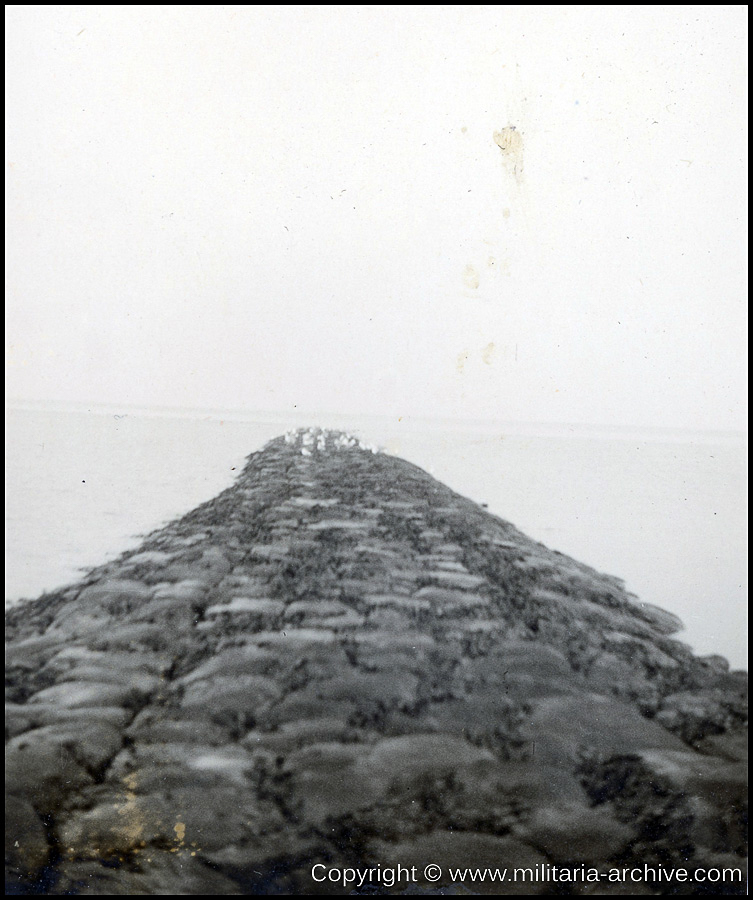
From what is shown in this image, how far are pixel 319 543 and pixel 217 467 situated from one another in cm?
201

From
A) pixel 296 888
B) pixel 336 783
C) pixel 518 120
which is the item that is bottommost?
pixel 296 888

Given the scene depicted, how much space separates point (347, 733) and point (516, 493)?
2.62 metres

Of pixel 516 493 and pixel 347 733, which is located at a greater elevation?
pixel 516 493

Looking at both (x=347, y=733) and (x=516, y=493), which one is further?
(x=516, y=493)

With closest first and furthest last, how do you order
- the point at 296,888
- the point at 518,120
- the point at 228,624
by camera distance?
the point at 296,888
the point at 228,624
the point at 518,120

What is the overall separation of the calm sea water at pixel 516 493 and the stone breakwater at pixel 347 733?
19 cm

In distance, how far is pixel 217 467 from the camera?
4609 millimetres

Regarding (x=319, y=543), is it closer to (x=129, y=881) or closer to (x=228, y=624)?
(x=228, y=624)

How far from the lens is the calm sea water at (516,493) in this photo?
2320mm

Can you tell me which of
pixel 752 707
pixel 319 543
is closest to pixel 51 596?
pixel 319 543

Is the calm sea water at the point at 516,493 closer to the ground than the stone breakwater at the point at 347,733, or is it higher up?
higher up

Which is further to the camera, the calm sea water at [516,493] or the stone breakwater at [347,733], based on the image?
the calm sea water at [516,493]

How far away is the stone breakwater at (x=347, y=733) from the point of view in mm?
1224

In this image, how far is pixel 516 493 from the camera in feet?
12.7
